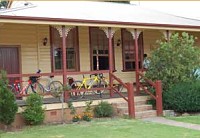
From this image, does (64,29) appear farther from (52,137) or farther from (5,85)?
(52,137)

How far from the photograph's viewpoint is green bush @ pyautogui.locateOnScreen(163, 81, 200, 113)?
53.1 feet

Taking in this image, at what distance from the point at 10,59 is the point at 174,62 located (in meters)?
6.82

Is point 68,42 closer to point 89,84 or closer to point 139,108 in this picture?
point 89,84

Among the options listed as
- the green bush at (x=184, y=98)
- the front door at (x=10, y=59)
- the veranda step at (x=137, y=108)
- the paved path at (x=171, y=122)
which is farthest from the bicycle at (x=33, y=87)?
the green bush at (x=184, y=98)

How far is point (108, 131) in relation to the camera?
12062mm

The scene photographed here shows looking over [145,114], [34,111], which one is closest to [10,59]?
[34,111]

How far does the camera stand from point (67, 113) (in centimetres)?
1511

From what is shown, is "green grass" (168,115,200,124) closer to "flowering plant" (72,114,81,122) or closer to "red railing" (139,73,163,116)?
"red railing" (139,73,163,116)

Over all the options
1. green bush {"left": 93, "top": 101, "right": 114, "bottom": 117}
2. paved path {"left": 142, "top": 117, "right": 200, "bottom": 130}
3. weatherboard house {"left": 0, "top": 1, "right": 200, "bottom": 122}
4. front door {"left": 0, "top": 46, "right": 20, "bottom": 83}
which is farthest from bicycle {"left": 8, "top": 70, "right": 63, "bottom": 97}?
paved path {"left": 142, "top": 117, "right": 200, "bottom": 130}

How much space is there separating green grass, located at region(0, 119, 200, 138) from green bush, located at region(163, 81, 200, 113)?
2.86 metres

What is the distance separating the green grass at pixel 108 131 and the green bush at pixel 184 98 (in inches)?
112

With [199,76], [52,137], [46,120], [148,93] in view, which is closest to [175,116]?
[148,93]

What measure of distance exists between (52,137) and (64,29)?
18.3 feet

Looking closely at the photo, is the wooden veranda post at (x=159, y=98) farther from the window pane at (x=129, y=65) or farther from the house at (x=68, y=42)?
the window pane at (x=129, y=65)
